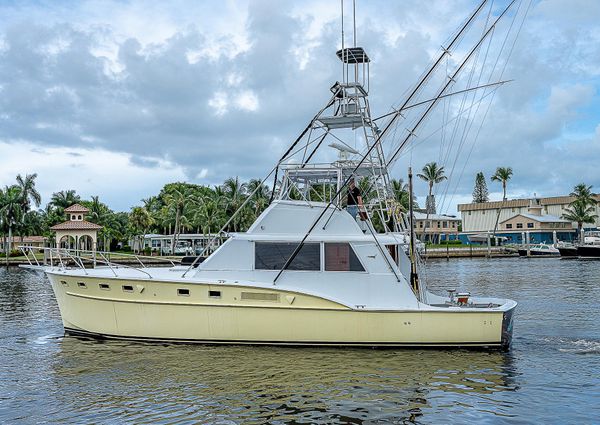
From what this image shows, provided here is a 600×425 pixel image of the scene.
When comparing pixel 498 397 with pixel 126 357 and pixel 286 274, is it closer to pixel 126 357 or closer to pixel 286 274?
pixel 286 274

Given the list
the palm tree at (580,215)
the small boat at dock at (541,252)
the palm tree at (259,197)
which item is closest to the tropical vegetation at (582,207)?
the palm tree at (580,215)

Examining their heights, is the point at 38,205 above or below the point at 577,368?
above

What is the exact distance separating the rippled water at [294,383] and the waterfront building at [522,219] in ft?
263

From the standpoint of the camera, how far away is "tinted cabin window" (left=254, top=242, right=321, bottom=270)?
42.9ft

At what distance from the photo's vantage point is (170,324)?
13.1 m

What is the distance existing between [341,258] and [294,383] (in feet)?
11.2

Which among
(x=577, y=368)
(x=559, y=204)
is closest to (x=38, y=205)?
(x=577, y=368)

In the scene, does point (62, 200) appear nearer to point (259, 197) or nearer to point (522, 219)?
point (259, 197)

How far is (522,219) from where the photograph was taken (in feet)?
307

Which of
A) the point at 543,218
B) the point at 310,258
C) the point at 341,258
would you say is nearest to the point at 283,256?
the point at 310,258

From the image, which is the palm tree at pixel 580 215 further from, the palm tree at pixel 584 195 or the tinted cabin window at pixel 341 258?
the tinted cabin window at pixel 341 258

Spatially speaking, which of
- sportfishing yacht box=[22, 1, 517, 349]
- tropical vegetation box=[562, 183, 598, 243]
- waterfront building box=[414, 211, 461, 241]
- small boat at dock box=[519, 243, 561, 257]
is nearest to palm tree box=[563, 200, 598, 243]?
tropical vegetation box=[562, 183, 598, 243]

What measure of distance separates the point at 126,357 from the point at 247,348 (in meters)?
2.64

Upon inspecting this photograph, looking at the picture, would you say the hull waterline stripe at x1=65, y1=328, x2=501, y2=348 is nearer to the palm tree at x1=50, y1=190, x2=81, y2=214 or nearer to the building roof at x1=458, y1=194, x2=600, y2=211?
the palm tree at x1=50, y1=190, x2=81, y2=214
